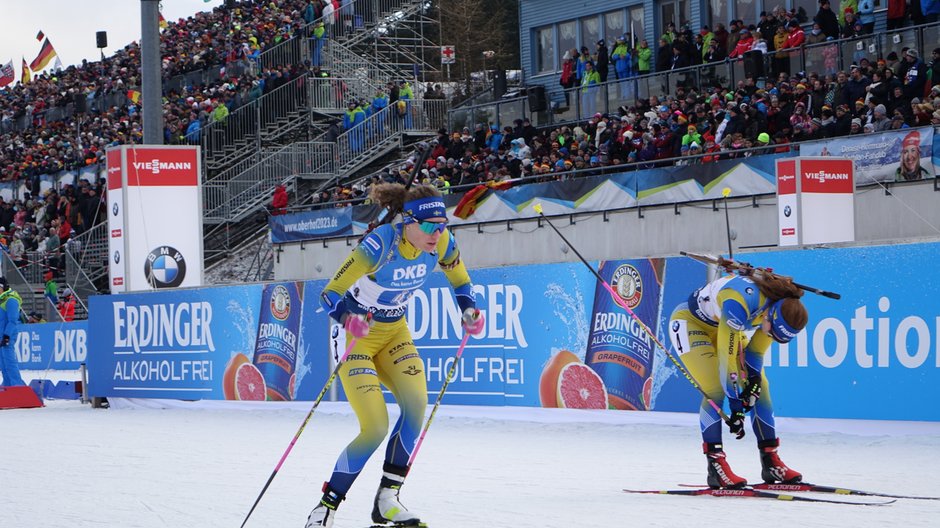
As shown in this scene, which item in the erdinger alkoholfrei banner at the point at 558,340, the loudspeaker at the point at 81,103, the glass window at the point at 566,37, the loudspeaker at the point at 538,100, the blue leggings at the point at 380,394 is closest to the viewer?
the blue leggings at the point at 380,394

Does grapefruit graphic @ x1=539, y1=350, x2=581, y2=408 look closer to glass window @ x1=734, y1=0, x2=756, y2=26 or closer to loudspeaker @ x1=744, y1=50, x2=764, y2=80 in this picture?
loudspeaker @ x1=744, y1=50, x2=764, y2=80

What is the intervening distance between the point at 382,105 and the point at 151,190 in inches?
693

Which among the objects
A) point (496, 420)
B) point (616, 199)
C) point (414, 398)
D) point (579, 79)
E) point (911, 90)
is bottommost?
point (496, 420)

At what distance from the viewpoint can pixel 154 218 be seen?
2019 centimetres

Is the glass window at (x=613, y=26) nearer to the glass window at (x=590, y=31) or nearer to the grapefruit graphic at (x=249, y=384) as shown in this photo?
the glass window at (x=590, y=31)

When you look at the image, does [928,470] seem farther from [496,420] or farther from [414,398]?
[496,420]

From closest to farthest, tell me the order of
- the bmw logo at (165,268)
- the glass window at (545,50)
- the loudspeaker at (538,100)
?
1. the bmw logo at (165,268)
2. the loudspeaker at (538,100)
3. the glass window at (545,50)

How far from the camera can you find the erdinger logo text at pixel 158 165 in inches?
792

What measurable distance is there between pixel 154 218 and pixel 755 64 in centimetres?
1244

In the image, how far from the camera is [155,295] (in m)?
19.3

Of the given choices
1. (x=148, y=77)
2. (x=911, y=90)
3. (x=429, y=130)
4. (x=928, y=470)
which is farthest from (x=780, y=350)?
(x=429, y=130)

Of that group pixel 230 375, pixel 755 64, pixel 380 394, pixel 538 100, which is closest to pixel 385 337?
pixel 380 394

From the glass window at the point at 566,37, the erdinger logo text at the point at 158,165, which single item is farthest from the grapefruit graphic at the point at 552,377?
the glass window at the point at 566,37

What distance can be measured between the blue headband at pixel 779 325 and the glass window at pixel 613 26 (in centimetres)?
2892
